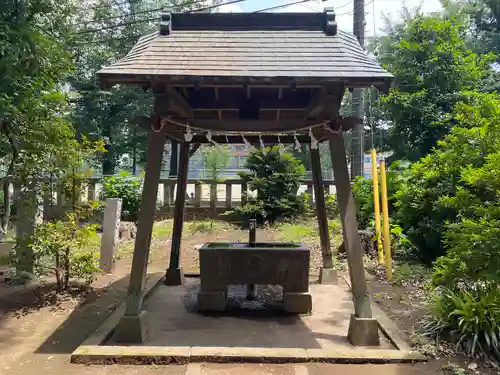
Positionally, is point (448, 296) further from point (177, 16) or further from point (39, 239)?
point (39, 239)

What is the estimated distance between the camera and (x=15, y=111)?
465cm

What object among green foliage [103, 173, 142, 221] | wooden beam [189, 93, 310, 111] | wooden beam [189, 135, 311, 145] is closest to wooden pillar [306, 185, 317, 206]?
green foliage [103, 173, 142, 221]

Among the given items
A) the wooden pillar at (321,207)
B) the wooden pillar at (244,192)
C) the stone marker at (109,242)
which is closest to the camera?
the wooden pillar at (321,207)

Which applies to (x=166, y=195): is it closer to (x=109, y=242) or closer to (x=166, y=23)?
(x=109, y=242)

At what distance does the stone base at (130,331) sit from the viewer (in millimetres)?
3818

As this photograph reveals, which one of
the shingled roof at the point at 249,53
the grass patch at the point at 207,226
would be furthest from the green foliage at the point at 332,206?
the shingled roof at the point at 249,53

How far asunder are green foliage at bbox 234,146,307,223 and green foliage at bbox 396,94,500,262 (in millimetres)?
3664

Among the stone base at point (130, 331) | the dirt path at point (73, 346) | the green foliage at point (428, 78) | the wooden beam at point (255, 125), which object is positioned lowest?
the dirt path at point (73, 346)

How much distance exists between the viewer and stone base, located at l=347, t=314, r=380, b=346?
12.6 feet

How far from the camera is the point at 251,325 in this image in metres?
4.45

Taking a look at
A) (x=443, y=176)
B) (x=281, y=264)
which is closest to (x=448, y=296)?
(x=281, y=264)

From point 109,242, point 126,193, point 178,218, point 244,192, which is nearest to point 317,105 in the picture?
point 178,218

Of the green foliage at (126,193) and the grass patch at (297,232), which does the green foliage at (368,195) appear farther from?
the green foliage at (126,193)

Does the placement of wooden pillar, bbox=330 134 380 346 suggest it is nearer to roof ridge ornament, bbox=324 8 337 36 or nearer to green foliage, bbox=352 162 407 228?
roof ridge ornament, bbox=324 8 337 36
